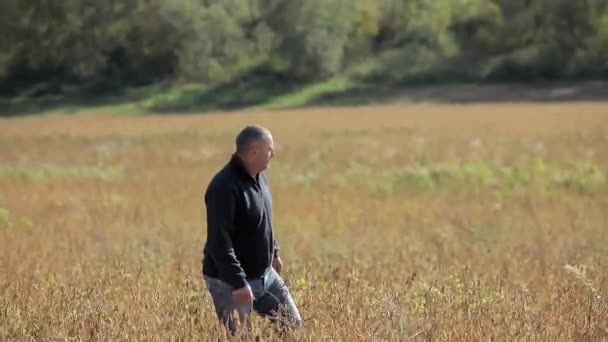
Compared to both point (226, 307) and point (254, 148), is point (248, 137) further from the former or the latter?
point (226, 307)

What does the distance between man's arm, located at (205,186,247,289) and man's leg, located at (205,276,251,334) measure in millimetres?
130

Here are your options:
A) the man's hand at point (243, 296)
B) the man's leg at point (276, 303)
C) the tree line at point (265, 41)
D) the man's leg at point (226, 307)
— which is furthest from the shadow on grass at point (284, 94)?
the man's hand at point (243, 296)

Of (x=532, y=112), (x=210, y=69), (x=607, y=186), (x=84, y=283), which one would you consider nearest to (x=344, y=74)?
(x=210, y=69)

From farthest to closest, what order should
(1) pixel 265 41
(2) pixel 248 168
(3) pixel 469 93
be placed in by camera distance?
(1) pixel 265 41 → (3) pixel 469 93 → (2) pixel 248 168

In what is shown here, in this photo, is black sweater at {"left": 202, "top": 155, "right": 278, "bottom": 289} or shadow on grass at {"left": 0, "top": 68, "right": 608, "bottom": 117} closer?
black sweater at {"left": 202, "top": 155, "right": 278, "bottom": 289}

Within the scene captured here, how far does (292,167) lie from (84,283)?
15207mm

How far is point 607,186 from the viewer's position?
17.9 m

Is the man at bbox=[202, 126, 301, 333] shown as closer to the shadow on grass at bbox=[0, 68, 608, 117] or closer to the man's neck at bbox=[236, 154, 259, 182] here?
the man's neck at bbox=[236, 154, 259, 182]

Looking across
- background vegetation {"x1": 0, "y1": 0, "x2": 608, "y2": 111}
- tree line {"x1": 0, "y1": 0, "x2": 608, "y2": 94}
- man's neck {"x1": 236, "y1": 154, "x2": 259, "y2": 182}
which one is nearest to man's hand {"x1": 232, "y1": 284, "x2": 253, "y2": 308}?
man's neck {"x1": 236, "y1": 154, "x2": 259, "y2": 182}

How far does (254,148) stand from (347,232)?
8.14m

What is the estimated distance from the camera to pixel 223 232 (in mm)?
5172

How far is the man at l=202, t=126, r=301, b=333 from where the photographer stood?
5195mm

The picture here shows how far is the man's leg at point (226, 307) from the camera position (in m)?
5.35

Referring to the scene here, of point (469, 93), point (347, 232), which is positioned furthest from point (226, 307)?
point (469, 93)
